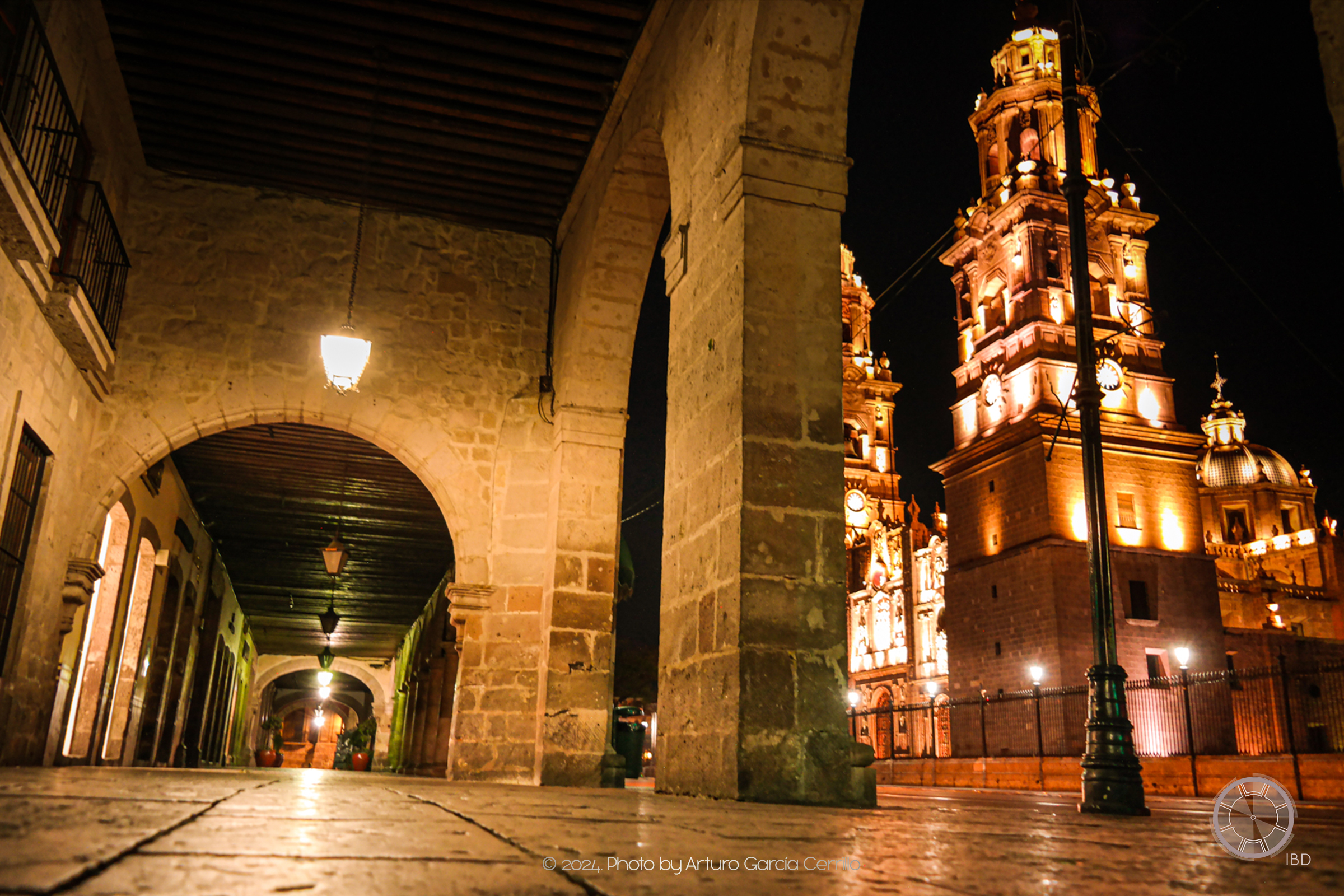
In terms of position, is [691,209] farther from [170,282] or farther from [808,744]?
[170,282]

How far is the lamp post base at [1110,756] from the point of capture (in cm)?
595

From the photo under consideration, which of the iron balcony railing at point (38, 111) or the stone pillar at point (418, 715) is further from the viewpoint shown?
the stone pillar at point (418, 715)

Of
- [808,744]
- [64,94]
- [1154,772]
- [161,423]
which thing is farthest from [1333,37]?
[1154,772]

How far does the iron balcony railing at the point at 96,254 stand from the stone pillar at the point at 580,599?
375 cm

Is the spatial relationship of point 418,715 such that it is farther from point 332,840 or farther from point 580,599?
point 332,840

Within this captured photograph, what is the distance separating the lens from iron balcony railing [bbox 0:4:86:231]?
593cm

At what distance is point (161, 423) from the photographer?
8.59 metres

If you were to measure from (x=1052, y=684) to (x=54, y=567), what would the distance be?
2764 centimetres

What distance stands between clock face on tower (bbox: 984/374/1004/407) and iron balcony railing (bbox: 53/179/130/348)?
105 ft

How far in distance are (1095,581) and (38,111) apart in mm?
7518

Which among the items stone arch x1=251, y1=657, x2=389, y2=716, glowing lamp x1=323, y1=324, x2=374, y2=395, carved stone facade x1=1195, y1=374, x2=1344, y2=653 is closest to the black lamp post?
glowing lamp x1=323, y1=324, x2=374, y2=395

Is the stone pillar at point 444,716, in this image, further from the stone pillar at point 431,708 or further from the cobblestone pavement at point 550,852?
the cobblestone pavement at point 550,852

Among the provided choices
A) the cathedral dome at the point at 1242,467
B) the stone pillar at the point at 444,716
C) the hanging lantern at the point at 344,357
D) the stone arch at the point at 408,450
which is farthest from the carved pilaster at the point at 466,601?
the cathedral dome at the point at 1242,467
